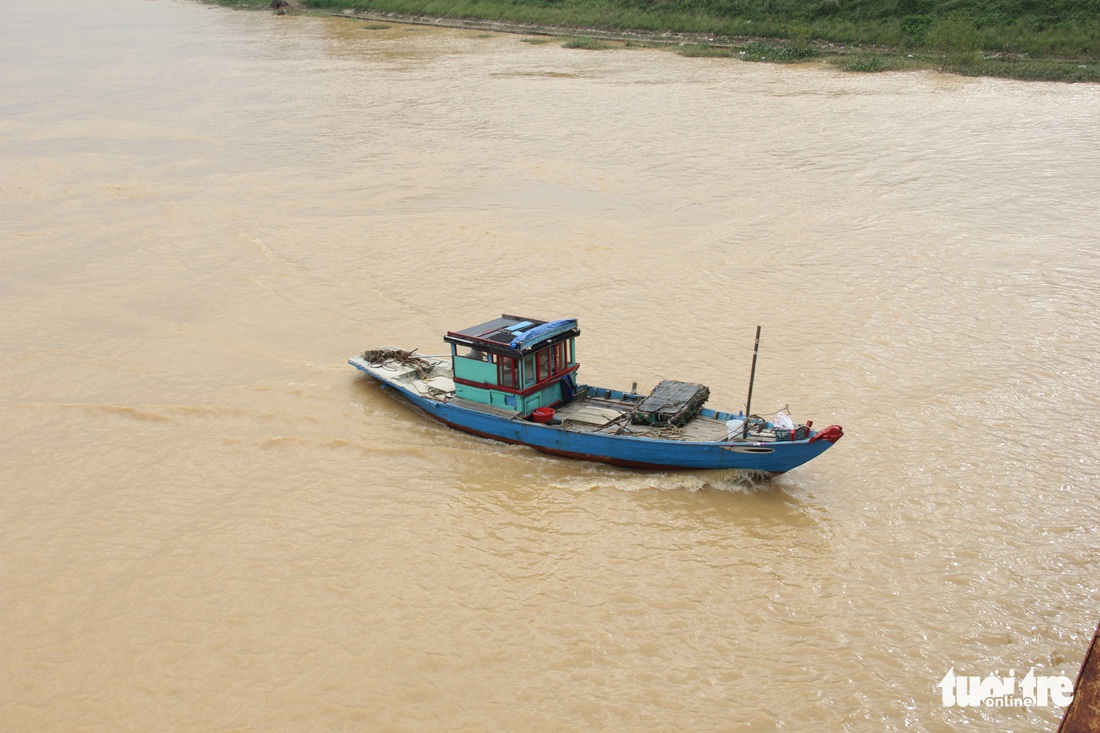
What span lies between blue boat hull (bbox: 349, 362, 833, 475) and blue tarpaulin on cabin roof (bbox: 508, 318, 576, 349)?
1173 millimetres

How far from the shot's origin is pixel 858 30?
50125mm

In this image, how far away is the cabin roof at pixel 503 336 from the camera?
14.2m

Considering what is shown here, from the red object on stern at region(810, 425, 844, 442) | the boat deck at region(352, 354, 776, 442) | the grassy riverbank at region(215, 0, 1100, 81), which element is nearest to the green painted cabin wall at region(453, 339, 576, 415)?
the boat deck at region(352, 354, 776, 442)

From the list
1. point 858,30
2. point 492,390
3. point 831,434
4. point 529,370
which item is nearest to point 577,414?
point 529,370

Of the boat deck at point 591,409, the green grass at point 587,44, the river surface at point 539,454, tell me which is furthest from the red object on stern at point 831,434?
the green grass at point 587,44

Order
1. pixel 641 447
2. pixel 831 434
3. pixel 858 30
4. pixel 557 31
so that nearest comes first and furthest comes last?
pixel 831 434 → pixel 641 447 → pixel 858 30 → pixel 557 31

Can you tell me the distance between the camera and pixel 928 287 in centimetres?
2064

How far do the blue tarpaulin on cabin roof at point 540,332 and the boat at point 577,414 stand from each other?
2cm

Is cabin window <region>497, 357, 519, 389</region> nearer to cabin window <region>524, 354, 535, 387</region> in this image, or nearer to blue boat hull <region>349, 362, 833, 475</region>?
cabin window <region>524, 354, 535, 387</region>

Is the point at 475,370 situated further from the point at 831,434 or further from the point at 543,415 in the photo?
the point at 831,434

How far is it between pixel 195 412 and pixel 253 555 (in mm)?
4669

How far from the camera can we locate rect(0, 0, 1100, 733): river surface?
1030 cm

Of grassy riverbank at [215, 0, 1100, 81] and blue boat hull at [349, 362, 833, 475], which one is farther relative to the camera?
grassy riverbank at [215, 0, 1100, 81]

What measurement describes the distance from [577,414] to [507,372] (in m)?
1.24
